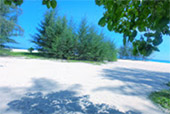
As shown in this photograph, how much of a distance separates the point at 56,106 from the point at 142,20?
6.44 ft

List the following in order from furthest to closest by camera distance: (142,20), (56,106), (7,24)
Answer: (7,24)
(56,106)
(142,20)

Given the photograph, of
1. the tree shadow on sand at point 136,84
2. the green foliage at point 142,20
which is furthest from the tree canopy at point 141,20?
the tree shadow on sand at point 136,84

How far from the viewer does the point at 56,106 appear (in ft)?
5.79

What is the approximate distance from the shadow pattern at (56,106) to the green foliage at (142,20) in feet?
4.16

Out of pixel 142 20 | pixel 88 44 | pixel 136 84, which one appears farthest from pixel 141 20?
pixel 88 44

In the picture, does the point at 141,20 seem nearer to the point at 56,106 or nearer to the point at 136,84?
the point at 56,106

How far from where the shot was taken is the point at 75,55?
1273cm

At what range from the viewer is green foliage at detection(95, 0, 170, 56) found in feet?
2.71

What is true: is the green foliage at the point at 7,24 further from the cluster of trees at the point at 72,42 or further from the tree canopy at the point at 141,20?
the tree canopy at the point at 141,20

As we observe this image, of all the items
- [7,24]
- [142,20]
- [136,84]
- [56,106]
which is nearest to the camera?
[142,20]

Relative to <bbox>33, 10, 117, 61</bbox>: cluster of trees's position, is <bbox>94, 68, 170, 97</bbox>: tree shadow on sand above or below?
below

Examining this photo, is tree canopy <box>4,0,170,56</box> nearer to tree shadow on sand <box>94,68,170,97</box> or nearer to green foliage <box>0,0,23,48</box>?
tree shadow on sand <box>94,68,170,97</box>

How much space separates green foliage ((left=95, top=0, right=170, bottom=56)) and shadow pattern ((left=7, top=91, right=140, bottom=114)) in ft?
4.16

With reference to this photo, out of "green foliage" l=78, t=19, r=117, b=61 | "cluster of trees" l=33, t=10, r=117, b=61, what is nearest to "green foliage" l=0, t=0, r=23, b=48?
"cluster of trees" l=33, t=10, r=117, b=61
